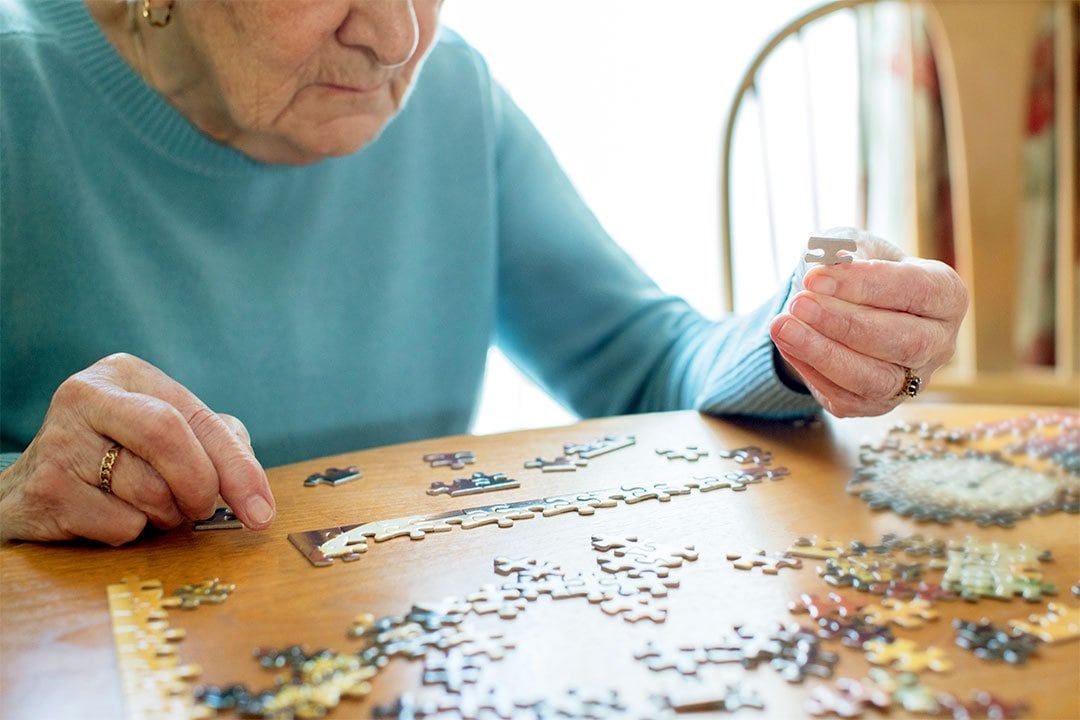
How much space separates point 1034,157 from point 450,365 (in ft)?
5.62

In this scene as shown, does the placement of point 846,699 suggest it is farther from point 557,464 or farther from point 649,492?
point 557,464

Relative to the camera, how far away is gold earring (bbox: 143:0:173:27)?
158 centimetres

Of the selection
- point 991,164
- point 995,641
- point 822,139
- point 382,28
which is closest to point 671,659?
point 995,641

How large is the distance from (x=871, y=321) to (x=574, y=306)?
0.80 meters

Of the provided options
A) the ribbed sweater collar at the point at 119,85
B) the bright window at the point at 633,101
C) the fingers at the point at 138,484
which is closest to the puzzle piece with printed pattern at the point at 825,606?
the fingers at the point at 138,484

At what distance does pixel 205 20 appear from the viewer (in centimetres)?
151

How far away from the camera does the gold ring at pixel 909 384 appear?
55.8 inches

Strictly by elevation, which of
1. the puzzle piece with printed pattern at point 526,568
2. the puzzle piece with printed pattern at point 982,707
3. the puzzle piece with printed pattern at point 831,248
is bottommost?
the puzzle piece with printed pattern at point 982,707

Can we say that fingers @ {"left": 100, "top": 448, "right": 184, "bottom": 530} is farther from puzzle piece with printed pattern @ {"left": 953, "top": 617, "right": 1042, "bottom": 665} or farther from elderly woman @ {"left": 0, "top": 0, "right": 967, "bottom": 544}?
puzzle piece with printed pattern @ {"left": 953, "top": 617, "right": 1042, "bottom": 665}

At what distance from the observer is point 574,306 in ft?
6.79

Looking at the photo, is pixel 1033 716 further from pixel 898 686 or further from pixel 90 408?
pixel 90 408

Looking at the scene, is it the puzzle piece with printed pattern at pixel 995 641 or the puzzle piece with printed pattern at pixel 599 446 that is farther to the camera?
the puzzle piece with printed pattern at pixel 599 446

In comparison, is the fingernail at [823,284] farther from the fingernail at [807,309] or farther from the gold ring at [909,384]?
the gold ring at [909,384]

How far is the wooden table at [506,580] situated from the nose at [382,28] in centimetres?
56
